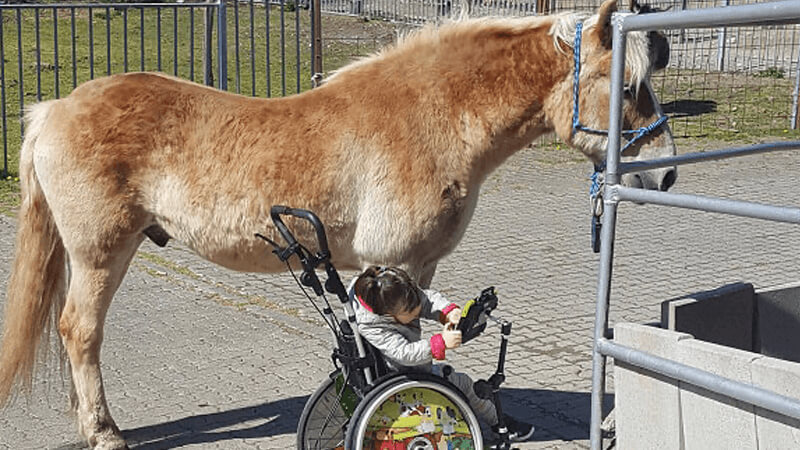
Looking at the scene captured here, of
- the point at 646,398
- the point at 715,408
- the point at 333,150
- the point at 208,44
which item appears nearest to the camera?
the point at 715,408

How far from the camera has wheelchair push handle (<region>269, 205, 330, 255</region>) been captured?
4199 mm

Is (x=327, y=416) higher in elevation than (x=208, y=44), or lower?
lower

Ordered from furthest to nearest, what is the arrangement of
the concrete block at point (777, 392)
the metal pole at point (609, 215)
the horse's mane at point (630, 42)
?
1. the horse's mane at point (630, 42)
2. the metal pole at point (609, 215)
3. the concrete block at point (777, 392)

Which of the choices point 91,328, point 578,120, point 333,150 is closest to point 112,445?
point 91,328

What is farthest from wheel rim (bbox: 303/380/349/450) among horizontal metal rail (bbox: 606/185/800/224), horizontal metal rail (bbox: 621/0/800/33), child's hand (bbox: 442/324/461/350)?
horizontal metal rail (bbox: 621/0/800/33)

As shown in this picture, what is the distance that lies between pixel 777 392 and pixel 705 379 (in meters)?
0.19

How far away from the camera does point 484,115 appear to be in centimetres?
470

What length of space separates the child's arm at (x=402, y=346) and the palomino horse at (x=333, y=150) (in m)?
0.54

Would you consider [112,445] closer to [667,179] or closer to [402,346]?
[402,346]

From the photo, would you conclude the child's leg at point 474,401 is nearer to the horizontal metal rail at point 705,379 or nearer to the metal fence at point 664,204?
the metal fence at point 664,204

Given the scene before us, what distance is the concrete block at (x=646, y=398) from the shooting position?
3.26m

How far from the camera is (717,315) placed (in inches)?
159

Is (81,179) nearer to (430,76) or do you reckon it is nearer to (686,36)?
(430,76)

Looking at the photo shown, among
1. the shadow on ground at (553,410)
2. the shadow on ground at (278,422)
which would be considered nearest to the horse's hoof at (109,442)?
the shadow on ground at (278,422)
